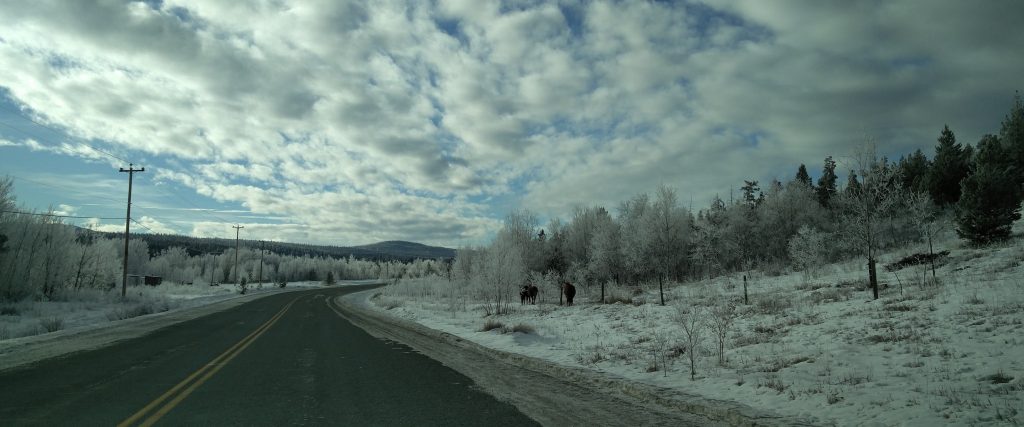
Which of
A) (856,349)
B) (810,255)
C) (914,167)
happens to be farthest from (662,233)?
(914,167)

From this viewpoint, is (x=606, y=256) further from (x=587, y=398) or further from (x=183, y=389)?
(x=183, y=389)

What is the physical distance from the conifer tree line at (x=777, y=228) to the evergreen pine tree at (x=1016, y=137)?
0.13 m

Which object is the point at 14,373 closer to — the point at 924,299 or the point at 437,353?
the point at 437,353

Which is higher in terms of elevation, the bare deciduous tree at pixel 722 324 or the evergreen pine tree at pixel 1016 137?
the evergreen pine tree at pixel 1016 137

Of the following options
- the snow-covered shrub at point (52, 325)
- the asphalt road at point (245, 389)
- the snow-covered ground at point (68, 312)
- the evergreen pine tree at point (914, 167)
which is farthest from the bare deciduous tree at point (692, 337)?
the evergreen pine tree at point (914, 167)

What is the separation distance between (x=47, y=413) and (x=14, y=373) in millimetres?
5140

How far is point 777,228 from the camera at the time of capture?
54.5 metres

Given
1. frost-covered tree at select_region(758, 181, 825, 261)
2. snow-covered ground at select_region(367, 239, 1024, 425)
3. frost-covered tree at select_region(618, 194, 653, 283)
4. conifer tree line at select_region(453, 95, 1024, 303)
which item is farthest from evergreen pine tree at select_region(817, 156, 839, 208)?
snow-covered ground at select_region(367, 239, 1024, 425)

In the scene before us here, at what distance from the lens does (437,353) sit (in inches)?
552

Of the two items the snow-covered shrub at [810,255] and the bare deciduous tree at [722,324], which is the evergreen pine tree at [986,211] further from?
the bare deciduous tree at [722,324]

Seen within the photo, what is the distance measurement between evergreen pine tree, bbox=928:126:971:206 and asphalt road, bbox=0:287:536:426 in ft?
181

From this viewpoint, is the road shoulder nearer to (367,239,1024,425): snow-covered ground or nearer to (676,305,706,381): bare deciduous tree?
(367,239,1024,425): snow-covered ground

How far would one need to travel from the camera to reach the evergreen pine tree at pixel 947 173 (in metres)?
48.2

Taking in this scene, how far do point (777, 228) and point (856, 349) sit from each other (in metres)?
49.4
